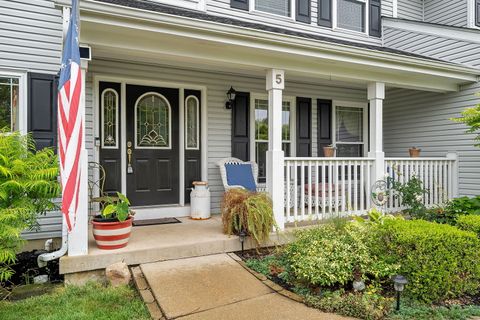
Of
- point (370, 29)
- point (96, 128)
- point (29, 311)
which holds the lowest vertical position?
point (29, 311)

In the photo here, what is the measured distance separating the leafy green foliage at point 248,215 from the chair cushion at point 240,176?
1.18 meters

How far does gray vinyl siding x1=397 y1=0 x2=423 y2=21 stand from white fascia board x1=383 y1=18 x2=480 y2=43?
2.53 feet

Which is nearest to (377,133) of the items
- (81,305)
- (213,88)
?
(213,88)

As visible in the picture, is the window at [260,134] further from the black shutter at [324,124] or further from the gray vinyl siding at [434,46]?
the gray vinyl siding at [434,46]

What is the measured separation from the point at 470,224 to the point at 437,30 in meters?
5.04

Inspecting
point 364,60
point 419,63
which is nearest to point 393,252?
point 364,60

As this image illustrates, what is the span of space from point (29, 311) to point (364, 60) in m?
5.17

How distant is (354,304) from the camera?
2.68 metres

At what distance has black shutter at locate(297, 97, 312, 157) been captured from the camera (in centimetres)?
650

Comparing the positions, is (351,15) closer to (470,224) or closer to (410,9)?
(410,9)

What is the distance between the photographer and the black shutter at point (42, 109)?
14.3 ft

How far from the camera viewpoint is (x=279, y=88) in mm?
4555

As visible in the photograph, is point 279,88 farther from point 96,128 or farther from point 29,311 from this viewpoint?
point 29,311

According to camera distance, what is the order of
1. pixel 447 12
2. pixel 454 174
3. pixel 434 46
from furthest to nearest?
1. pixel 447 12
2. pixel 434 46
3. pixel 454 174
